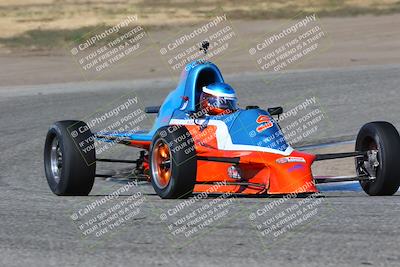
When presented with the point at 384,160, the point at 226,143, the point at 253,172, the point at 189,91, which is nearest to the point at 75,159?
the point at 226,143

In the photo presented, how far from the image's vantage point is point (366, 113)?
20875 mm

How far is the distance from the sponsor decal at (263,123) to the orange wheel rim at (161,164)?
3.52 feet

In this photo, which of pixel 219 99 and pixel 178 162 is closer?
pixel 178 162

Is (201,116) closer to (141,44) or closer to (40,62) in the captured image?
(40,62)

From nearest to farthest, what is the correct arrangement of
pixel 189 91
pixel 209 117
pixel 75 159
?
pixel 75 159 < pixel 209 117 < pixel 189 91

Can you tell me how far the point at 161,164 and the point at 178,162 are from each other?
2.80ft

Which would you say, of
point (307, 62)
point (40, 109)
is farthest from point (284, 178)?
point (307, 62)

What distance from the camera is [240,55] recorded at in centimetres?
3497

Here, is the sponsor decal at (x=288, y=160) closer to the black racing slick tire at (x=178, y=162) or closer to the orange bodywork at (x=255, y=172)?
the orange bodywork at (x=255, y=172)

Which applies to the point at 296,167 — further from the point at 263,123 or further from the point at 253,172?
the point at 263,123

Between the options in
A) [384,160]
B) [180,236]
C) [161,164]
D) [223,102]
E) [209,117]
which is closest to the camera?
[180,236]

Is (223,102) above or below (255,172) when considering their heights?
above

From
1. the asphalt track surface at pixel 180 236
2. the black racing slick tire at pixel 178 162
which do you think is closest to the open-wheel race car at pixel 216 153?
the black racing slick tire at pixel 178 162

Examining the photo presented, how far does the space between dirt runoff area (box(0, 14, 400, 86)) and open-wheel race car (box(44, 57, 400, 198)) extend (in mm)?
17428
